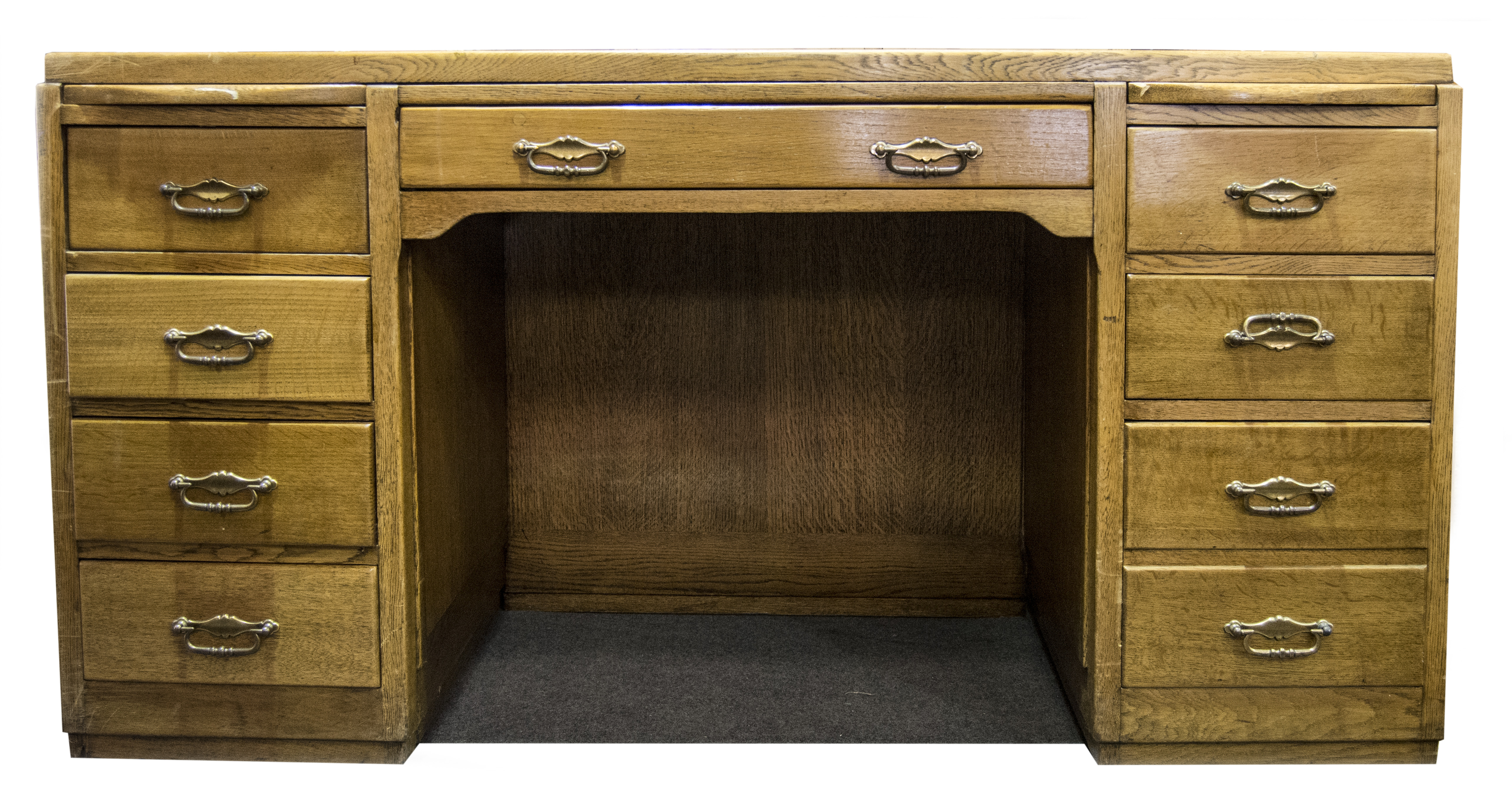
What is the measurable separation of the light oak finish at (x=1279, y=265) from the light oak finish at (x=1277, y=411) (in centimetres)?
20

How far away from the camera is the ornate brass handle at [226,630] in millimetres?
1825

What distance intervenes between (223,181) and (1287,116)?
5.31 feet

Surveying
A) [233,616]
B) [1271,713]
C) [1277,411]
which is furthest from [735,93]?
[1271,713]

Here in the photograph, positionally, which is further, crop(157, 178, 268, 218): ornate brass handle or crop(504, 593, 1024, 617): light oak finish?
crop(504, 593, 1024, 617): light oak finish

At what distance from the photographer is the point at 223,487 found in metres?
1.81

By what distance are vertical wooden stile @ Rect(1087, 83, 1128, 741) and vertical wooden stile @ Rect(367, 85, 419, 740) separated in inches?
41.9

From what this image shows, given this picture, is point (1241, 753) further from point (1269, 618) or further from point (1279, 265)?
point (1279, 265)

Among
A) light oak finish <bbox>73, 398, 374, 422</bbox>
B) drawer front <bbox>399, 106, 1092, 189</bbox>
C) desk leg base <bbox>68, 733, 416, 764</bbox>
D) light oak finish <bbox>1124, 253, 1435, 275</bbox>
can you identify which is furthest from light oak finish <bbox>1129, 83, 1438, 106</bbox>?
desk leg base <bbox>68, 733, 416, 764</bbox>

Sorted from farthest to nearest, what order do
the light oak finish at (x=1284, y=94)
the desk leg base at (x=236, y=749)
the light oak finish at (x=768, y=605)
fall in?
1. the light oak finish at (x=768, y=605)
2. the desk leg base at (x=236, y=749)
3. the light oak finish at (x=1284, y=94)

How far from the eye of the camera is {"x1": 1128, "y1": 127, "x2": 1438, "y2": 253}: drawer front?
68.8 inches

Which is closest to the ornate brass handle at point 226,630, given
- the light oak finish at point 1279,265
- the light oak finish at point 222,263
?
the light oak finish at point 222,263

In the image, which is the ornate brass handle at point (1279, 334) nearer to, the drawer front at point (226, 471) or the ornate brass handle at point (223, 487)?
the drawer front at point (226, 471)

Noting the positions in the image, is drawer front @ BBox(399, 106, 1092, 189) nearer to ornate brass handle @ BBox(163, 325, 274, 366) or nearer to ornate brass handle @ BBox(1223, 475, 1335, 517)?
ornate brass handle @ BBox(163, 325, 274, 366)

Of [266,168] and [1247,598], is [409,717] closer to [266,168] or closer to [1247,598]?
[266,168]
